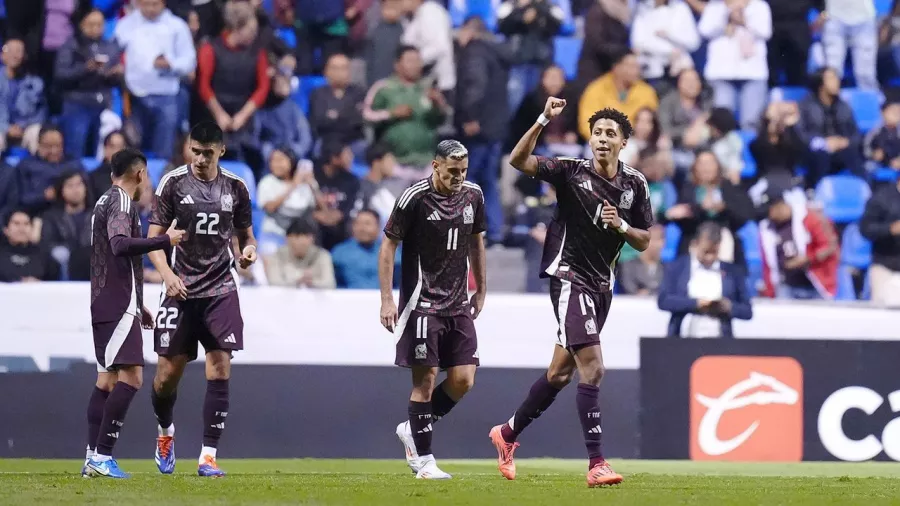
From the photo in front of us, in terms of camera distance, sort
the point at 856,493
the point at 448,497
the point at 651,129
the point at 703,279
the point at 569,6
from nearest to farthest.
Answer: the point at 448,497 < the point at 856,493 < the point at 703,279 < the point at 651,129 < the point at 569,6

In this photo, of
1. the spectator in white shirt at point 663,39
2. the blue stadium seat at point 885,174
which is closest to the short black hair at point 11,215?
the spectator in white shirt at point 663,39

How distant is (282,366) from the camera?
13.1 meters

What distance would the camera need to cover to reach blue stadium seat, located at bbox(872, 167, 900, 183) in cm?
1703

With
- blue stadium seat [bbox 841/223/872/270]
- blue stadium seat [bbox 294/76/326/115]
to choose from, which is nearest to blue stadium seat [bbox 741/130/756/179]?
blue stadium seat [bbox 841/223/872/270]

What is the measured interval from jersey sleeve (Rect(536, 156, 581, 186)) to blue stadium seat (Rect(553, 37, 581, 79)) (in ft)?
27.2

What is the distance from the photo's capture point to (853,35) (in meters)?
18.0

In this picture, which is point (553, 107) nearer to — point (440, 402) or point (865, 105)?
point (440, 402)

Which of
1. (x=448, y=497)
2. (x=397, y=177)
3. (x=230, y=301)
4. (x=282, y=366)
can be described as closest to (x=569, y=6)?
(x=397, y=177)

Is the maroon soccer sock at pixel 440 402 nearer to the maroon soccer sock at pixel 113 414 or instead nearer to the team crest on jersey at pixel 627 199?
the team crest on jersey at pixel 627 199

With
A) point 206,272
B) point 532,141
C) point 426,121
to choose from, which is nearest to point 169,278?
point 206,272

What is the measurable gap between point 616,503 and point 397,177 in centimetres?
843

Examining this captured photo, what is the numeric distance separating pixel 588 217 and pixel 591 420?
4.39 feet

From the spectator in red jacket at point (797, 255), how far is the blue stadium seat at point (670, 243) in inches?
37.5

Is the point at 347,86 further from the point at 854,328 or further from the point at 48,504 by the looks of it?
the point at 48,504
